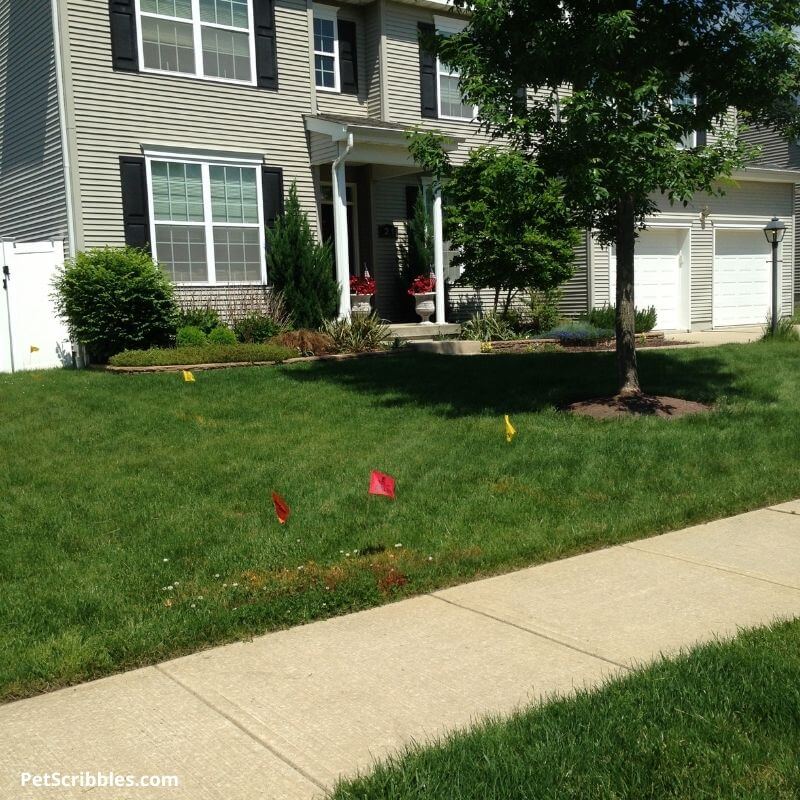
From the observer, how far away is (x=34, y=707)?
11.9 feet

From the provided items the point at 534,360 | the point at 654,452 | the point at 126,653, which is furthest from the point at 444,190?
the point at 126,653

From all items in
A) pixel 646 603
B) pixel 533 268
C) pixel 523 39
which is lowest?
pixel 646 603

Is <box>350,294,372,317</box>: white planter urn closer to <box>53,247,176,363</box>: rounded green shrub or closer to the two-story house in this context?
the two-story house

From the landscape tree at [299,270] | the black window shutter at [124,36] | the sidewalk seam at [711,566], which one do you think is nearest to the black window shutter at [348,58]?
the landscape tree at [299,270]

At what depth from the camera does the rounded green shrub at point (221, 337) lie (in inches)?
565

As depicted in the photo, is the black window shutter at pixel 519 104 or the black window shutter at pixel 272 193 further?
the black window shutter at pixel 272 193

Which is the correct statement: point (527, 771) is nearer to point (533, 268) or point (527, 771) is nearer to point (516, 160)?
point (516, 160)

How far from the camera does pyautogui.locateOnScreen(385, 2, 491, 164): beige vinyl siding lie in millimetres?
Answer: 18312

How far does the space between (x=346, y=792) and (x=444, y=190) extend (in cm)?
750

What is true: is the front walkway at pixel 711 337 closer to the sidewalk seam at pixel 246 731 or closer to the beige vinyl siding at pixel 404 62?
the beige vinyl siding at pixel 404 62

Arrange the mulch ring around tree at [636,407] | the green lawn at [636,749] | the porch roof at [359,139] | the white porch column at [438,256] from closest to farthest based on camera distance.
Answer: the green lawn at [636,749] < the mulch ring around tree at [636,407] < the porch roof at [359,139] < the white porch column at [438,256]

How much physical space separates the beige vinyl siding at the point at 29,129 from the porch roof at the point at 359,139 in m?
4.47

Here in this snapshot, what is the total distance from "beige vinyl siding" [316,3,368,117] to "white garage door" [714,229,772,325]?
948 centimetres

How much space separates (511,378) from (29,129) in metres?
9.67
